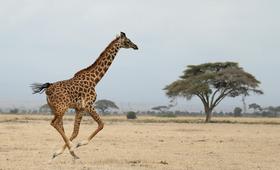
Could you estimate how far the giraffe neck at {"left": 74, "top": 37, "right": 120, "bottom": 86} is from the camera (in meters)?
13.7

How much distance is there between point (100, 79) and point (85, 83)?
568 millimetres

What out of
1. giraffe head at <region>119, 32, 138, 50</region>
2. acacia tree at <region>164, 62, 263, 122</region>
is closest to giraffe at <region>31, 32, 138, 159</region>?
giraffe head at <region>119, 32, 138, 50</region>

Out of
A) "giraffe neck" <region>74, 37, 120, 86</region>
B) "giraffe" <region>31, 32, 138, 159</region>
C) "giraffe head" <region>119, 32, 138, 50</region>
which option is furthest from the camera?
"giraffe head" <region>119, 32, 138, 50</region>

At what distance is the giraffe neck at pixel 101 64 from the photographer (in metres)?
13.7

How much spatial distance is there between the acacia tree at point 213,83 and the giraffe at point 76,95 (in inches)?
1472

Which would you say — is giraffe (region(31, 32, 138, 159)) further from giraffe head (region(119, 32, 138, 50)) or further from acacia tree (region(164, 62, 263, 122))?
acacia tree (region(164, 62, 263, 122))

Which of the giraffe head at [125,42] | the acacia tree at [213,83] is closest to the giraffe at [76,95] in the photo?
the giraffe head at [125,42]

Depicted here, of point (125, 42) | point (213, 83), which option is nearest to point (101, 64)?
point (125, 42)

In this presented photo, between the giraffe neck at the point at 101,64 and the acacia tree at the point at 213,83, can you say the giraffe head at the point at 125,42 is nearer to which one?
the giraffe neck at the point at 101,64

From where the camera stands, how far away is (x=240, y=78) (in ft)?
166

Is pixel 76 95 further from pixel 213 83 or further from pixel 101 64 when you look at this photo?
pixel 213 83

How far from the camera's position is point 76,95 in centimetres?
1312

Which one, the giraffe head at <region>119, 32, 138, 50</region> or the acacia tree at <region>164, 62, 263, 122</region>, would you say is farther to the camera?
the acacia tree at <region>164, 62, 263, 122</region>

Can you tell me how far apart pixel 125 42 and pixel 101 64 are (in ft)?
2.62
